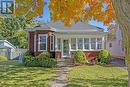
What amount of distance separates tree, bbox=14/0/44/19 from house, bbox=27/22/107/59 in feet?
54.4

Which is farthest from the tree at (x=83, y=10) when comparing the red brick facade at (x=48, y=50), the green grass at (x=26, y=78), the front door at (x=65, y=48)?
the front door at (x=65, y=48)

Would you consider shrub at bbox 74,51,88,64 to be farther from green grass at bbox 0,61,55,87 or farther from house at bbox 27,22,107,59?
green grass at bbox 0,61,55,87

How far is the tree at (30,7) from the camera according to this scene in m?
14.5

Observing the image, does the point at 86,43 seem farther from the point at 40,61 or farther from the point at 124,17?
the point at 124,17

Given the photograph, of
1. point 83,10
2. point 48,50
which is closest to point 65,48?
point 48,50

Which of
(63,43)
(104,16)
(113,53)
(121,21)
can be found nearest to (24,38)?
(113,53)

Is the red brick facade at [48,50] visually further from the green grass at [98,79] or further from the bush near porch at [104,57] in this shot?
the green grass at [98,79]

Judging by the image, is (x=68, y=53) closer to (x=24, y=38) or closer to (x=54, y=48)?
(x=54, y=48)

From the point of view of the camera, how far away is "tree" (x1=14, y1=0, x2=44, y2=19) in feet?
47.6

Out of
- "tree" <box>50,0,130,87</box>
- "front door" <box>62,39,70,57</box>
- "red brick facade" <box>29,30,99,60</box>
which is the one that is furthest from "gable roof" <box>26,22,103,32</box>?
"tree" <box>50,0,130,87</box>

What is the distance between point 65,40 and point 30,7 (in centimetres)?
1922

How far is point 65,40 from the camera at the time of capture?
33906 millimetres

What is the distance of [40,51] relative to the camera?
32.1m

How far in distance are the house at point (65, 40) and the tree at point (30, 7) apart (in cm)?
1659
